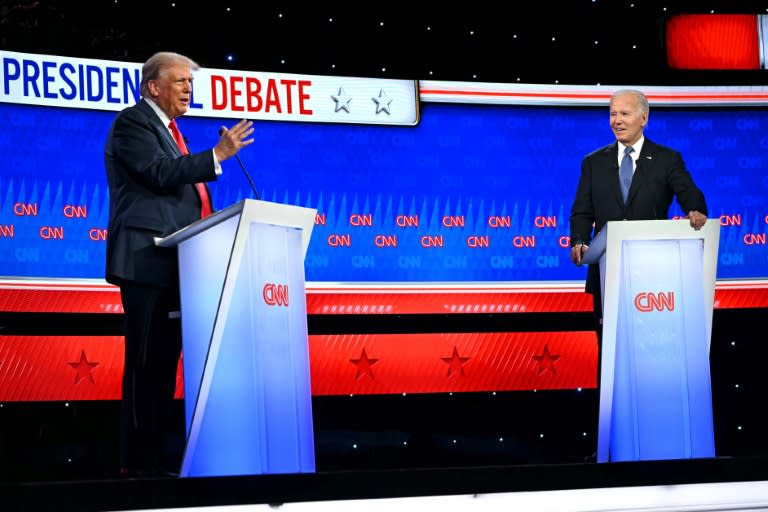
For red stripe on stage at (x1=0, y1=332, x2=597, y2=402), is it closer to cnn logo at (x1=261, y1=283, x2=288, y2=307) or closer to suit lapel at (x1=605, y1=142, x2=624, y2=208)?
suit lapel at (x1=605, y1=142, x2=624, y2=208)

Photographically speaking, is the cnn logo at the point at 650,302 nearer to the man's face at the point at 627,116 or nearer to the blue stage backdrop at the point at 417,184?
the man's face at the point at 627,116

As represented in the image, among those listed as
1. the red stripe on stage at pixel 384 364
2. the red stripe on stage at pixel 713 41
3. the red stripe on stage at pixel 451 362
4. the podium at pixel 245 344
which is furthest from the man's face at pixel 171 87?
the red stripe on stage at pixel 713 41

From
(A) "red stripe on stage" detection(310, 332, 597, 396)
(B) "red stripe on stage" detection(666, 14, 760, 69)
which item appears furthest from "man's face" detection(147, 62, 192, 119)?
(B) "red stripe on stage" detection(666, 14, 760, 69)

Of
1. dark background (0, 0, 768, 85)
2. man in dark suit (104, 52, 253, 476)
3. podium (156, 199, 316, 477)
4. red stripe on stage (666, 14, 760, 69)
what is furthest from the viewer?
red stripe on stage (666, 14, 760, 69)

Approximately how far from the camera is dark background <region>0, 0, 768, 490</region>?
4188 millimetres

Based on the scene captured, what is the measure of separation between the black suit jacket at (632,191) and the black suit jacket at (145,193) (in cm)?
138

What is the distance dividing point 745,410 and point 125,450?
322 cm

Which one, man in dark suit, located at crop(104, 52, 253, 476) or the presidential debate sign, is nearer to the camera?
man in dark suit, located at crop(104, 52, 253, 476)

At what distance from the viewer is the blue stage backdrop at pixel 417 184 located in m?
4.18

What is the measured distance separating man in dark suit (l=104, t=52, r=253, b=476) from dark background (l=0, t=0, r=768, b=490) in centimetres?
123

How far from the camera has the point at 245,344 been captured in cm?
256

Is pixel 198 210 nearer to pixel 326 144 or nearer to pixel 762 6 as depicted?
pixel 326 144

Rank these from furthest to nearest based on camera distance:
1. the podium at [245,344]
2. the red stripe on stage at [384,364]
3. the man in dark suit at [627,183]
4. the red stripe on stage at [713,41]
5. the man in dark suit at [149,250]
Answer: the red stripe on stage at [713,41]
the red stripe on stage at [384,364]
the man in dark suit at [627,183]
the man in dark suit at [149,250]
the podium at [245,344]

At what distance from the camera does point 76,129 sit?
4.23 m
